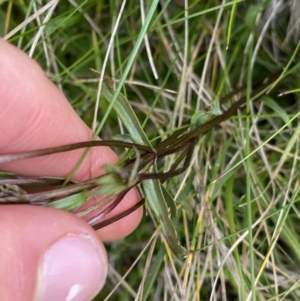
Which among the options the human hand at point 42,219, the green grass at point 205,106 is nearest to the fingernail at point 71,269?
the human hand at point 42,219

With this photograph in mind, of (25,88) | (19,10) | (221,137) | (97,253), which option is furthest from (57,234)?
(19,10)

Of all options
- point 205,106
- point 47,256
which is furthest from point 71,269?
point 205,106

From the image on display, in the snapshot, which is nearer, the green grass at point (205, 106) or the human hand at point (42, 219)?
the human hand at point (42, 219)

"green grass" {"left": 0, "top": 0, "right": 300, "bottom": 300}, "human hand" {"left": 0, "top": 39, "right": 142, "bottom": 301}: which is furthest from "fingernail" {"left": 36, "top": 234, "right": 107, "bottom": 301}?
"green grass" {"left": 0, "top": 0, "right": 300, "bottom": 300}

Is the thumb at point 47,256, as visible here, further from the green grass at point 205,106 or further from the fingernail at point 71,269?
the green grass at point 205,106

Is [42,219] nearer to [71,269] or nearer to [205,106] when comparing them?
[71,269]

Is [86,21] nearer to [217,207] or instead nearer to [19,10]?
[19,10]
